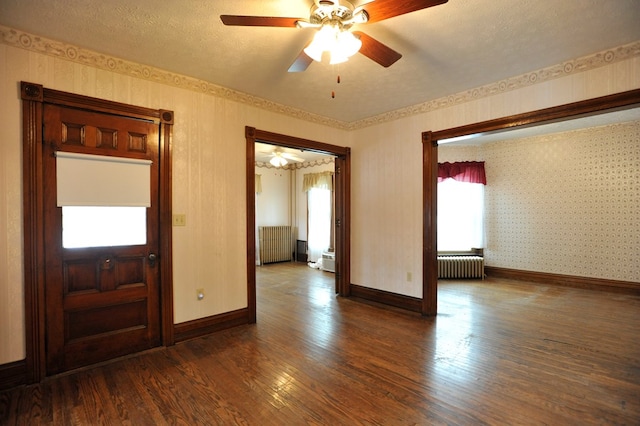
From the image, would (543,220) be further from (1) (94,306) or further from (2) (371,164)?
(1) (94,306)

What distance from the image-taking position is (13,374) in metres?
2.22

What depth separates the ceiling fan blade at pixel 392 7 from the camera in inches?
62.7

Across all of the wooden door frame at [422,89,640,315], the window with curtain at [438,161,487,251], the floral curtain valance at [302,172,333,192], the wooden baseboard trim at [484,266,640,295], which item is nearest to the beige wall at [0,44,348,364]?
the wooden door frame at [422,89,640,315]

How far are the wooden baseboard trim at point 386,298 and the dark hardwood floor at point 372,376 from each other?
0.88 feet

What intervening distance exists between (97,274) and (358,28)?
2.93 meters

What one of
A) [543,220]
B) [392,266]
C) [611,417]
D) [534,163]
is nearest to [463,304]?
[392,266]

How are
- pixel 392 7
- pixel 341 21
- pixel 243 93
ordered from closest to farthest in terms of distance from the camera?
1. pixel 392 7
2. pixel 341 21
3. pixel 243 93

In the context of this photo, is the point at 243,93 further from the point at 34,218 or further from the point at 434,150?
the point at 434,150

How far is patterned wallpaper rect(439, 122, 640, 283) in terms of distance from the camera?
15.7 ft

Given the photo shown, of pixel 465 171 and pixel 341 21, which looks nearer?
pixel 341 21

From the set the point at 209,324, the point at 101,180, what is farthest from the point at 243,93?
the point at 209,324

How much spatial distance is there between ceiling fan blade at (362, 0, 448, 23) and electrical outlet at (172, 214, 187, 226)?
2392mm

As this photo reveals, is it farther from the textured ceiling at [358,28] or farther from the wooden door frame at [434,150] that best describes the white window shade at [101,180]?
the wooden door frame at [434,150]

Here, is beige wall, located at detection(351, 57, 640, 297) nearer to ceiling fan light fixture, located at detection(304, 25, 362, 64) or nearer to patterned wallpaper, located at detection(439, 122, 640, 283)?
ceiling fan light fixture, located at detection(304, 25, 362, 64)
